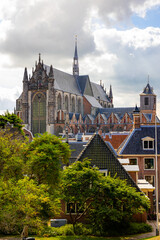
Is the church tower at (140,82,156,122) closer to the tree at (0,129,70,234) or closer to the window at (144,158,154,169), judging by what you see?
the window at (144,158,154,169)

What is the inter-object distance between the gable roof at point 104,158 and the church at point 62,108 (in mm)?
81277

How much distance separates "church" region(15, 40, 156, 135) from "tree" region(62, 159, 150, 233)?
279 feet

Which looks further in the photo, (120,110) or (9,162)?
(120,110)

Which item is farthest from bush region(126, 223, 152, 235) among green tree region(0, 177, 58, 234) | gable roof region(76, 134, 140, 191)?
green tree region(0, 177, 58, 234)

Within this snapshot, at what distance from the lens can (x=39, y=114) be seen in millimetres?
113688

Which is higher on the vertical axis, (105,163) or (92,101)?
(92,101)

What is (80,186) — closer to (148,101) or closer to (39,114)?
(39,114)

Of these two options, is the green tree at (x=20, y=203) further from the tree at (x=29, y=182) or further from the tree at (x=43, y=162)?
the tree at (x=43, y=162)

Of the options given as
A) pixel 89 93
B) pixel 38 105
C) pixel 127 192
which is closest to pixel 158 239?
pixel 127 192

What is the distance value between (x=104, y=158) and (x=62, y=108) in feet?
301

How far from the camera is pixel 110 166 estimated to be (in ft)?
83.3

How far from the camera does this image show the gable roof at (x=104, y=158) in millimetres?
25016

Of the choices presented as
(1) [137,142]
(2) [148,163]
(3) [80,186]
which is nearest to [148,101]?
(1) [137,142]

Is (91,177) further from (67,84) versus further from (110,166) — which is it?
(67,84)
